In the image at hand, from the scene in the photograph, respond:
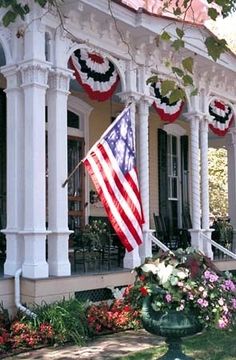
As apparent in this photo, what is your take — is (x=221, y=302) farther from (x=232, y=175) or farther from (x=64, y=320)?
(x=232, y=175)

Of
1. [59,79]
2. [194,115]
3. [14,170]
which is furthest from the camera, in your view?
[194,115]

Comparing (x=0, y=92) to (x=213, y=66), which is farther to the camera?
(x=213, y=66)

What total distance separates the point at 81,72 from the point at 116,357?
4555 mm

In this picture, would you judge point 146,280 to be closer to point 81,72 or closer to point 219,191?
point 81,72

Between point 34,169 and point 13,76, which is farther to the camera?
point 13,76

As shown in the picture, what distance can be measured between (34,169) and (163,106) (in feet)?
12.7

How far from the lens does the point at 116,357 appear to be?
6.59 metres

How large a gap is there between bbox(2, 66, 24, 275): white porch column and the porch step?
4.96 meters

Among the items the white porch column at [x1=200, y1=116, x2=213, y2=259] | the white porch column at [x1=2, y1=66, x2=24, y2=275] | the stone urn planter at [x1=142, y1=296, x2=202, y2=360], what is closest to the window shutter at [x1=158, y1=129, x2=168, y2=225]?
the white porch column at [x1=200, y1=116, x2=213, y2=259]

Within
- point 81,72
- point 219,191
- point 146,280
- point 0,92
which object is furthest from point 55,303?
point 219,191

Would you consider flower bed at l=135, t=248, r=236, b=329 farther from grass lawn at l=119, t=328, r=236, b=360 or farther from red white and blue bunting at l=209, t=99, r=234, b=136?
red white and blue bunting at l=209, t=99, r=234, b=136

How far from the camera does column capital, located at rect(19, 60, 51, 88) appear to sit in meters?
8.02

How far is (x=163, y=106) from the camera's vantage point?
1102cm

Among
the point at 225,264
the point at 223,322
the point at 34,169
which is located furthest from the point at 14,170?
the point at 225,264
